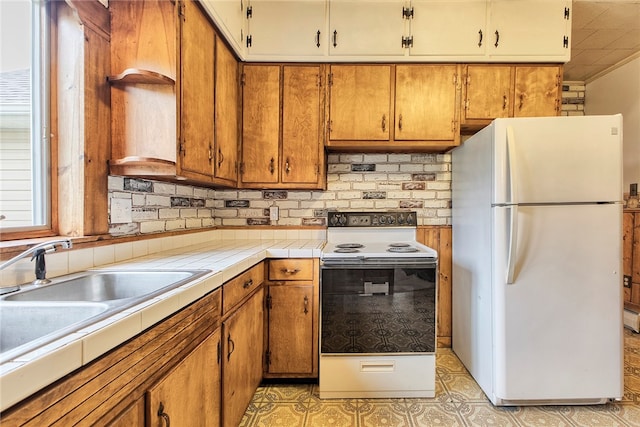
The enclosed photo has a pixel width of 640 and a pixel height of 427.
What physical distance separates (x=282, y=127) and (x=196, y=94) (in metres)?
0.71

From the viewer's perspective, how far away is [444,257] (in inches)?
98.0

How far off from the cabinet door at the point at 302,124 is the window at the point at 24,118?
51.3 inches

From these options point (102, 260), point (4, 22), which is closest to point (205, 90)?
point (4, 22)

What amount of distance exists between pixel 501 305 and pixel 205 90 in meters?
2.07

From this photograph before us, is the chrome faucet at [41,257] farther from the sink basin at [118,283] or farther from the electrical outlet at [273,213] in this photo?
the electrical outlet at [273,213]

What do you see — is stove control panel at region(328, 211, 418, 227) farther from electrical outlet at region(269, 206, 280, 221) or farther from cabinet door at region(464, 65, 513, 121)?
cabinet door at region(464, 65, 513, 121)

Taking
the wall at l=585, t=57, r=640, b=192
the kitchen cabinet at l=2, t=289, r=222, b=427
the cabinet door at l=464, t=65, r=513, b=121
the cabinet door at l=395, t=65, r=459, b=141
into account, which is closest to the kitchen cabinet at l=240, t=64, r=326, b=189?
the cabinet door at l=395, t=65, r=459, b=141

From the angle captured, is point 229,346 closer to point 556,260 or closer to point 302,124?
point 302,124

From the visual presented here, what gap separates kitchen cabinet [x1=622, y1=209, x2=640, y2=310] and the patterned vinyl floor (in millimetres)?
1322

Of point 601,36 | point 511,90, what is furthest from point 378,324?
point 601,36

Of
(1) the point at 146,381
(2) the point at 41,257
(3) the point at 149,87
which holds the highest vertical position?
(3) the point at 149,87

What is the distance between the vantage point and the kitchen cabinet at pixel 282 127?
87.1 inches

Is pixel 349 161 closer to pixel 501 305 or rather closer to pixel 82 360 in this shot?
pixel 501 305

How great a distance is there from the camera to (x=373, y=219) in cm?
242
